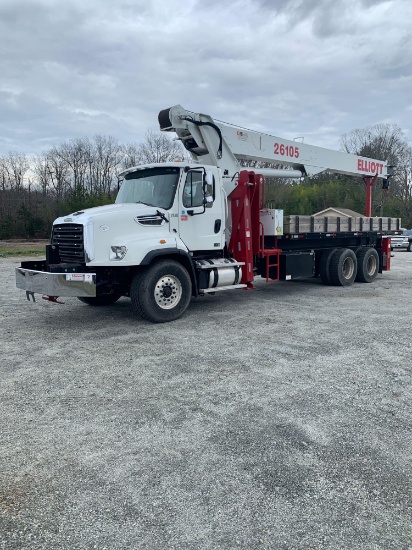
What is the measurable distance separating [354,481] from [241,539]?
0.99 metres

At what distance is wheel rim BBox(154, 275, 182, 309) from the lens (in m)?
7.62

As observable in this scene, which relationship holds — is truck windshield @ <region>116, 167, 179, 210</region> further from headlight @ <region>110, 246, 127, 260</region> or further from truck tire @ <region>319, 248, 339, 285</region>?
truck tire @ <region>319, 248, 339, 285</region>

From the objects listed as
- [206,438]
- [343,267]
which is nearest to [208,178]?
[206,438]

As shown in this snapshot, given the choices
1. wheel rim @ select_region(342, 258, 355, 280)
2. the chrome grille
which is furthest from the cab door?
wheel rim @ select_region(342, 258, 355, 280)

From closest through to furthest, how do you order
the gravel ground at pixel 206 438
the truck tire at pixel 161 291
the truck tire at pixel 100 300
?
the gravel ground at pixel 206 438
the truck tire at pixel 161 291
the truck tire at pixel 100 300

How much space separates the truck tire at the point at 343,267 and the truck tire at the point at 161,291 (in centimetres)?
546

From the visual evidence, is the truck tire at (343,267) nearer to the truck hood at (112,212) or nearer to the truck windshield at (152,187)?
the truck windshield at (152,187)

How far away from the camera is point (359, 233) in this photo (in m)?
12.8

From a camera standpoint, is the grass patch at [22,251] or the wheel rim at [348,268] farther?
the grass patch at [22,251]

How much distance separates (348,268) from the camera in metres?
12.5

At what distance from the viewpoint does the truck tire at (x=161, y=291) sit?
7418 millimetres

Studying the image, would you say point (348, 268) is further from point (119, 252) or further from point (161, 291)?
point (119, 252)

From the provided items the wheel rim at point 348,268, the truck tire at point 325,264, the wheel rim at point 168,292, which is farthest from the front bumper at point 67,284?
the wheel rim at point 348,268

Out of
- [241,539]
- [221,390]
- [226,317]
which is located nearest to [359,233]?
[226,317]
